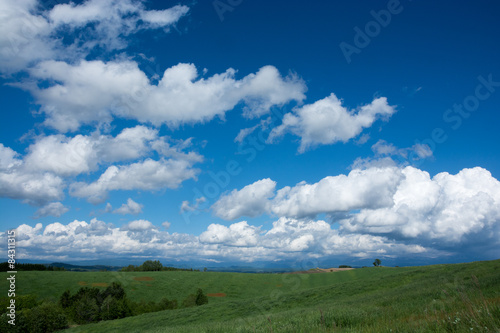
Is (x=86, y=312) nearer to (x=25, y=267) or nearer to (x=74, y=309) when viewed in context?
(x=74, y=309)

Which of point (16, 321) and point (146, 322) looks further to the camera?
point (16, 321)

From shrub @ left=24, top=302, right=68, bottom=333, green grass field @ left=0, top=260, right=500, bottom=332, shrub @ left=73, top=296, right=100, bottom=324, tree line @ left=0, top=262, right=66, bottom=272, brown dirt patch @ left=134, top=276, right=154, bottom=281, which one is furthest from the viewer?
tree line @ left=0, top=262, right=66, bottom=272

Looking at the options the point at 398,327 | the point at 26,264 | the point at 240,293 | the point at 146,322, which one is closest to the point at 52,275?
the point at 26,264

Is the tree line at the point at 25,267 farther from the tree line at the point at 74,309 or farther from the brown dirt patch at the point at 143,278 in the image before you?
the tree line at the point at 74,309

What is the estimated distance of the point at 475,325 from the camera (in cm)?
577

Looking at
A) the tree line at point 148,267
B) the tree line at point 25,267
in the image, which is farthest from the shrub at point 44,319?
the tree line at point 148,267

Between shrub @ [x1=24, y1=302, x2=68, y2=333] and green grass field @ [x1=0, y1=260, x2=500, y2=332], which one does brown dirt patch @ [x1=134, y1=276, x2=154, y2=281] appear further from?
shrub @ [x1=24, y1=302, x2=68, y2=333]

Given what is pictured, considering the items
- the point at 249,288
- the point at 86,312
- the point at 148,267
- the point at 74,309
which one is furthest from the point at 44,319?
the point at 148,267

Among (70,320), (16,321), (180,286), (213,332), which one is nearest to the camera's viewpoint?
(213,332)

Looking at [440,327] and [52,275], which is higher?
[440,327]

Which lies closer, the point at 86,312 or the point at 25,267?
the point at 86,312

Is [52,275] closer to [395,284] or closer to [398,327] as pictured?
[395,284]

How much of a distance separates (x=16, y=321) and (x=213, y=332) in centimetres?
5869

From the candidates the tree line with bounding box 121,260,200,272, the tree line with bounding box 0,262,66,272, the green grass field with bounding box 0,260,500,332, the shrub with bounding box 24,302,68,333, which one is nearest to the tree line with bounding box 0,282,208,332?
the shrub with bounding box 24,302,68,333
